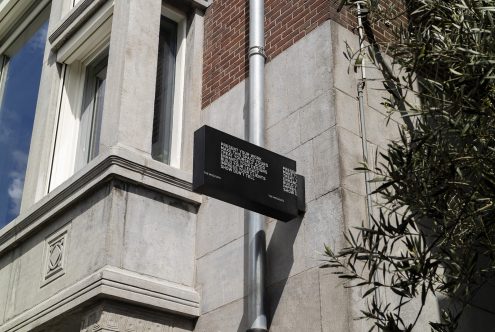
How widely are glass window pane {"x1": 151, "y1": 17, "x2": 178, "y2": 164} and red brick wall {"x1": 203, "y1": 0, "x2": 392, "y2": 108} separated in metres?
0.49

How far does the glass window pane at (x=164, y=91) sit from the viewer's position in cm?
1039

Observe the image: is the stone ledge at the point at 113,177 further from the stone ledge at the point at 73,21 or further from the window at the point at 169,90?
the stone ledge at the point at 73,21

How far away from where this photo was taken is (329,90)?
8492mm

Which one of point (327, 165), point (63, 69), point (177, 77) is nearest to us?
point (327, 165)

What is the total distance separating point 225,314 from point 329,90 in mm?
2603

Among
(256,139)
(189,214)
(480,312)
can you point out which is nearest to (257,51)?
(256,139)

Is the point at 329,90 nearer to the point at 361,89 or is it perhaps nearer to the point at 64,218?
the point at 361,89

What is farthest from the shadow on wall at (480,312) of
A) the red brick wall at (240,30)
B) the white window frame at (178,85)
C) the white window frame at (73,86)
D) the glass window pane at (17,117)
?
the glass window pane at (17,117)

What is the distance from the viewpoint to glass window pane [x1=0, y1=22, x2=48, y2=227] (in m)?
12.5

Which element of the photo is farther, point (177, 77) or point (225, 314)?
point (177, 77)

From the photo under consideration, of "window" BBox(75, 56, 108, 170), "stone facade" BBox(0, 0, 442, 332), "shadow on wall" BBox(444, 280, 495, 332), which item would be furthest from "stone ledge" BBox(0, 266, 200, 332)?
"shadow on wall" BBox(444, 280, 495, 332)

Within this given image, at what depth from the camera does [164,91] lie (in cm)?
1080

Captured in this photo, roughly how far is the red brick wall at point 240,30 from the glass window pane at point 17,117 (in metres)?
3.35

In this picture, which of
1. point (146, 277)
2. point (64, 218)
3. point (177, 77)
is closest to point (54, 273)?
point (64, 218)
